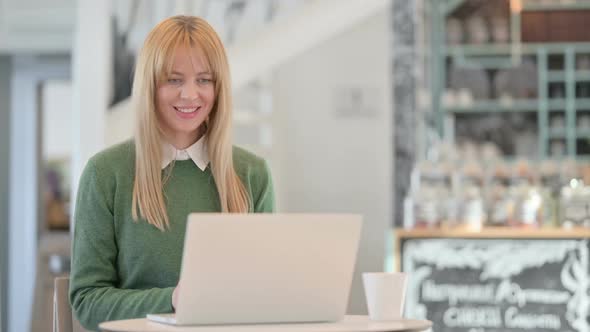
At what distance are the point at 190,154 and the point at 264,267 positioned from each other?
546 millimetres

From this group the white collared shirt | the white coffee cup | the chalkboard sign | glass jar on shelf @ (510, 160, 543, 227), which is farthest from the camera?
glass jar on shelf @ (510, 160, 543, 227)

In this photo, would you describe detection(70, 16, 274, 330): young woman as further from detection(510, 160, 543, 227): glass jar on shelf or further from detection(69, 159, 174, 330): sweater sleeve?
detection(510, 160, 543, 227): glass jar on shelf

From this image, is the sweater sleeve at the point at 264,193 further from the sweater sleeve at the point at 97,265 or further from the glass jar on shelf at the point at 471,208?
the glass jar on shelf at the point at 471,208

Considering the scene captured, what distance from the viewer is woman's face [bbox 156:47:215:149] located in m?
1.94

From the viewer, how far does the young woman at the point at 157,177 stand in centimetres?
193

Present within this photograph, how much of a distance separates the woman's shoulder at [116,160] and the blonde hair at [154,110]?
0.03 metres

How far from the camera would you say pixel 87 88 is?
433cm

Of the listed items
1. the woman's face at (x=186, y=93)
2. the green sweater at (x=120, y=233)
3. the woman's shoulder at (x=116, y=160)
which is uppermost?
the woman's face at (x=186, y=93)

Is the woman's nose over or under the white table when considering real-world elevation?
over

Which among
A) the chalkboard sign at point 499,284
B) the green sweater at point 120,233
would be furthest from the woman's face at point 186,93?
the chalkboard sign at point 499,284

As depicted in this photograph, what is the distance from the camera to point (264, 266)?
1.56 metres

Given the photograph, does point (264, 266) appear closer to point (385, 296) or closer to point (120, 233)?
point (385, 296)

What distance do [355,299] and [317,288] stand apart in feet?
16.9

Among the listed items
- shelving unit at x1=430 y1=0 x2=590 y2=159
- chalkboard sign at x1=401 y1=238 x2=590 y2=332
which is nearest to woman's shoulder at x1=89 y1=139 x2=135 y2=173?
chalkboard sign at x1=401 y1=238 x2=590 y2=332
